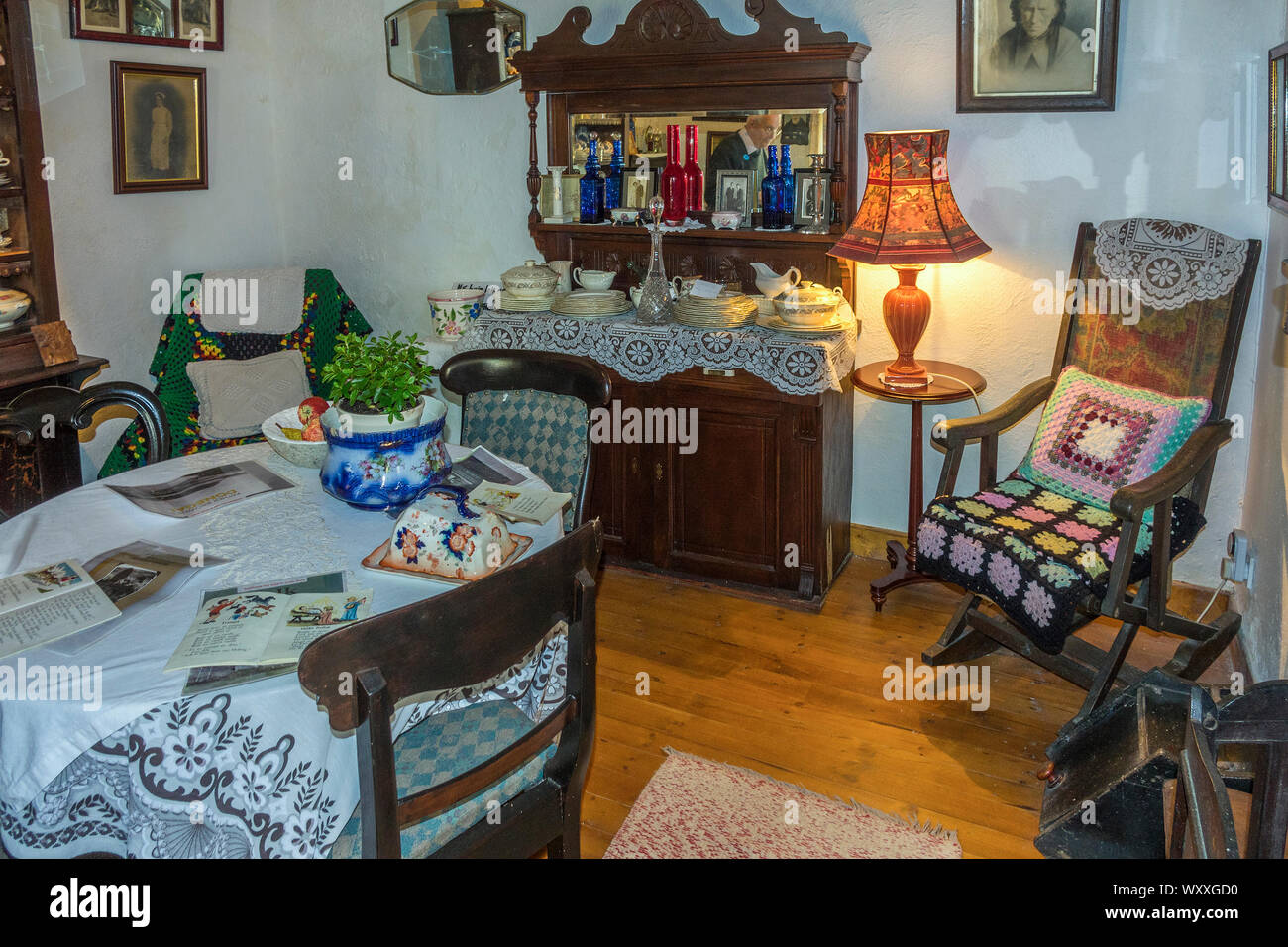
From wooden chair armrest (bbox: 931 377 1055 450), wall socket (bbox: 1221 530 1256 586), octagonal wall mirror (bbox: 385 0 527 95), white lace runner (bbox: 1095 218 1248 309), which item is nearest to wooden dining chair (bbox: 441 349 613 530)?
wooden chair armrest (bbox: 931 377 1055 450)

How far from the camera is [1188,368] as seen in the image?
320cm

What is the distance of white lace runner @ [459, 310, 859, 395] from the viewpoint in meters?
3.54

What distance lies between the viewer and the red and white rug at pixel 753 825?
2.53m

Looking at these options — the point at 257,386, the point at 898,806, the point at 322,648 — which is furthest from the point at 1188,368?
the point at 257,386

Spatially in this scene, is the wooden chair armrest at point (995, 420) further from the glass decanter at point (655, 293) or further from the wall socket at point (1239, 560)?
the glass decanter at point (655, 293)

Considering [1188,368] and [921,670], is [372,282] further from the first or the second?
[1188,368]

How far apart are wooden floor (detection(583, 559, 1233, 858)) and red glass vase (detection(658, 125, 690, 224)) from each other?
136cm

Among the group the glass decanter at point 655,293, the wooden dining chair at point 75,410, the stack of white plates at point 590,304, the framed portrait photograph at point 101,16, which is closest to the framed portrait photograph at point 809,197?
the glass decanter at point 655,293

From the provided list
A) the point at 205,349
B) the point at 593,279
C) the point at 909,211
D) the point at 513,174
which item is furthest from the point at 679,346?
the point at 205,349

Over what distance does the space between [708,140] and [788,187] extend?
1.25 ft

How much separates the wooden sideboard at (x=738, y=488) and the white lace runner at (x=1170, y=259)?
0.95 meters

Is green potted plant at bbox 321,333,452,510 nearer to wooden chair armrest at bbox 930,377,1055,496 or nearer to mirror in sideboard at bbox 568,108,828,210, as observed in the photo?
wooden chair armrest at bbox 930,377,1055,496

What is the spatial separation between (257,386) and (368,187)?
3.52ft
